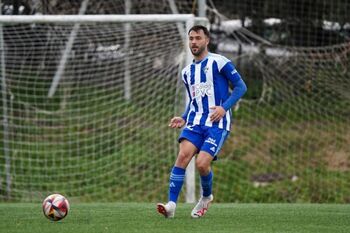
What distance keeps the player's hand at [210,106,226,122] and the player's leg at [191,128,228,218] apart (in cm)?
12

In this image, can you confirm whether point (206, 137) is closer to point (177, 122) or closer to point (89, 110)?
point (177, 122)

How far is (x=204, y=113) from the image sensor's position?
812 cm

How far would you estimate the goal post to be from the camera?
13.3 m

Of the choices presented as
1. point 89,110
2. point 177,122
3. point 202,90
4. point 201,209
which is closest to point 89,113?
point 89,110

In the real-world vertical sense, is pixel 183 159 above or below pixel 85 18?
below

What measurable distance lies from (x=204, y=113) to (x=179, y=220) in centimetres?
105

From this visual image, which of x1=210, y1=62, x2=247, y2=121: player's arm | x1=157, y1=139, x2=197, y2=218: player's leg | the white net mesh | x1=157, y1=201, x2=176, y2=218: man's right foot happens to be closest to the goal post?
the white net mesh

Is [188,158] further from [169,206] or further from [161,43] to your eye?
[161,43]

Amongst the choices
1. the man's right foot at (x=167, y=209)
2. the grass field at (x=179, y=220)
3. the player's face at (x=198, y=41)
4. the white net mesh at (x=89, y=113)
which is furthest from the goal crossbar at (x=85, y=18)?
the man's right foot at (x=167, y=209)

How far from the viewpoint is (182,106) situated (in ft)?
43.2

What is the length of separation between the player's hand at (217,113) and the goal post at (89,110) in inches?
200

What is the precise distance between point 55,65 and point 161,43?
2014 mm

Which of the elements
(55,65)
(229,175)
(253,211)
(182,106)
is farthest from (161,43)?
(253,211)

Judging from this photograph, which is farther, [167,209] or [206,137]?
[206,137]
